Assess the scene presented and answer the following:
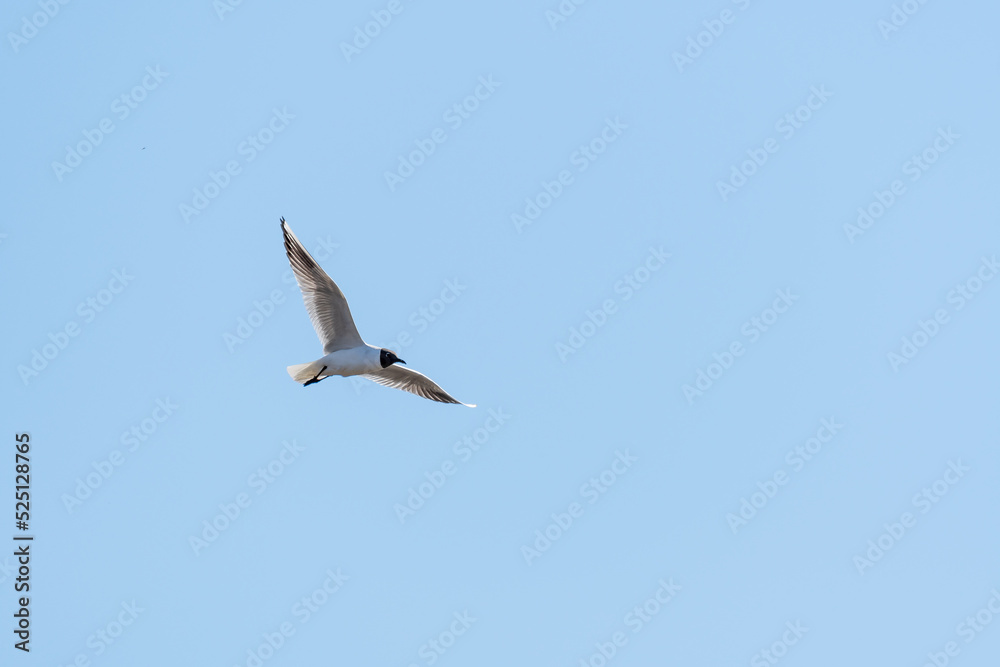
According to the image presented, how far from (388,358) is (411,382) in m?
1.20

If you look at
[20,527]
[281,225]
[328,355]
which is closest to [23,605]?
[20,527]

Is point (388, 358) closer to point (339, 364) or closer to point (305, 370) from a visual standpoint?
point (339, 364)

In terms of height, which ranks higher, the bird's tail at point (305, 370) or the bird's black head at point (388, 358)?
the bird's black head at point (388, 358)

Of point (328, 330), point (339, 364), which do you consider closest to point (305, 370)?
point (339, 364)

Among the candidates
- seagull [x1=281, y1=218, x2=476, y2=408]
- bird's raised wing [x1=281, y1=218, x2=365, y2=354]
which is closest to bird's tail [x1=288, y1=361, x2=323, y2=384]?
seagull [x1=281, y1=218, x2=476, y2=408]

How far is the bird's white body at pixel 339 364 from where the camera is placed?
35.8ft

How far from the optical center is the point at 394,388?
12.2 metres

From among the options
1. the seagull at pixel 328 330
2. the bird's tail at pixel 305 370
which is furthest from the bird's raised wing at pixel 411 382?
the bird's tail at pixel 305 370

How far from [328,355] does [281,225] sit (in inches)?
71.0

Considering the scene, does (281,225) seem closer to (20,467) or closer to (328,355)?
(328,355)

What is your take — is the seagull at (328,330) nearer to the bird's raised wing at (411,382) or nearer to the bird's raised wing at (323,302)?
the bird's raised wing at (323,302)

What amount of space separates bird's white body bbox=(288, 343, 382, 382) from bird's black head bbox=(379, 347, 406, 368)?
0.13 ft

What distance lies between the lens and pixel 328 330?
11234 mm

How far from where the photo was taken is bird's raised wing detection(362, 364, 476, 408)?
1190cm
